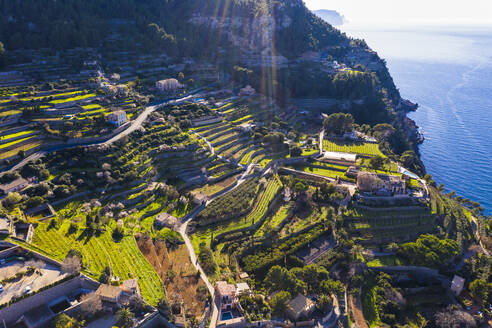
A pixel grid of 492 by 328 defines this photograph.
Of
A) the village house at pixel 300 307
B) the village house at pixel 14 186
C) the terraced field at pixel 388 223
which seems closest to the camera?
the village house at pixel 300 307

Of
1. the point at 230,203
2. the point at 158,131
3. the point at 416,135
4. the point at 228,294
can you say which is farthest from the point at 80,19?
the point at 416,135

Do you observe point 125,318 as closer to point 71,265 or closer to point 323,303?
point 71,265

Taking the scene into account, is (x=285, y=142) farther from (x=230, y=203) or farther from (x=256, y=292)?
(x=256, y=292)

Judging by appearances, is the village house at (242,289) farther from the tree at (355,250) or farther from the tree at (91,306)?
the tree at (355,250)

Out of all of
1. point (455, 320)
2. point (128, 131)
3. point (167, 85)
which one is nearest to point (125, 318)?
point (128, 131)

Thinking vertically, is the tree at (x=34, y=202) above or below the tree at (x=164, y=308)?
above

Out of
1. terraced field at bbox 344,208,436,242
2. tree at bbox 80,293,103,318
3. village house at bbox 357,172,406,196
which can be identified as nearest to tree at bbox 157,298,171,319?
tree at bbox 80,293,103,318

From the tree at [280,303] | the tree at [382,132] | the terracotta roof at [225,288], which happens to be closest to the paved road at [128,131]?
the terracotta roof at [225,288]
